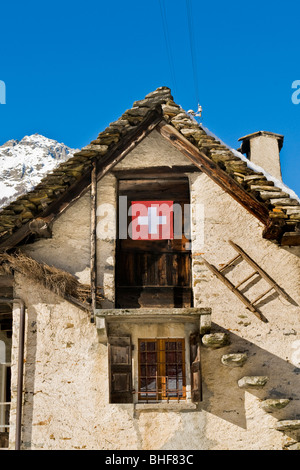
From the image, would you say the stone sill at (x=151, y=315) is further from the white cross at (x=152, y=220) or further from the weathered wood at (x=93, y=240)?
the white cross at (x=152, y=220)

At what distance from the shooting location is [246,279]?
11.8 metres

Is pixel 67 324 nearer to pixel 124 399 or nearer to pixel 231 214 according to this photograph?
pixel 124 399

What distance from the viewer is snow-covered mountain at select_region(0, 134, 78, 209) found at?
137 ft

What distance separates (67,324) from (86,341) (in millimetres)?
444

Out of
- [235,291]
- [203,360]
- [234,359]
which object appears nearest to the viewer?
[234,359]

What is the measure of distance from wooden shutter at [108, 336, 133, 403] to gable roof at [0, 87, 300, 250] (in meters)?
2.45

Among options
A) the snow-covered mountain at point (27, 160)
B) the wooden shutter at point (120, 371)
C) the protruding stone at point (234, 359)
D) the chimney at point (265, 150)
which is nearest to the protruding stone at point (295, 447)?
the protruding stone at point (234, 359)

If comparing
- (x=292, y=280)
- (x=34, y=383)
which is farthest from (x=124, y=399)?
(x=292, y=280)

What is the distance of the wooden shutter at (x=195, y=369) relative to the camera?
1106 cm

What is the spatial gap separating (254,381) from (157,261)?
2788 mm

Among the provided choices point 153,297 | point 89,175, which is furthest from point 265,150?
point 153,297

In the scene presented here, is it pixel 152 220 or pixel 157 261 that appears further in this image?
pixel 152 220

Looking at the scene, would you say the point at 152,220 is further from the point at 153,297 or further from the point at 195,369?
the point at 195,369

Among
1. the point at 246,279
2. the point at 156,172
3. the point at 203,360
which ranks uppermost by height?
the point at 156,172
